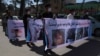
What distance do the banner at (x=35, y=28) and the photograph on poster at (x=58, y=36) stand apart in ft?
4.80

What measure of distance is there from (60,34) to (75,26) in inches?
73.6

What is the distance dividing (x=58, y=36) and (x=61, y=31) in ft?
0.97

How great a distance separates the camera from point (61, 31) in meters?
9.08

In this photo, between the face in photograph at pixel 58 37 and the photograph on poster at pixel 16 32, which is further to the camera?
the photograph on poster at pixel 16 32

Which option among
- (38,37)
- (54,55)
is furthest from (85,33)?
(54,55)

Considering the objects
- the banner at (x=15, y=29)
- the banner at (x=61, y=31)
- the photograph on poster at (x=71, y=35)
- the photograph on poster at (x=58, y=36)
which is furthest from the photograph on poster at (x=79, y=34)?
the banner at (x=15, y=29)

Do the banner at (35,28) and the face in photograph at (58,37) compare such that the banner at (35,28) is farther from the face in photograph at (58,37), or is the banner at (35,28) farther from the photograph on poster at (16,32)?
the photograph on poster at (16,32)

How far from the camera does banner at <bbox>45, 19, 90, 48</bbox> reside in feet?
28.1

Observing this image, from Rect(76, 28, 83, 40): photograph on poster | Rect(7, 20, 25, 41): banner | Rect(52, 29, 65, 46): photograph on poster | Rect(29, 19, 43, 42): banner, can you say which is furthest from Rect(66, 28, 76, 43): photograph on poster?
Rect(7, 20, 25, 41): banner

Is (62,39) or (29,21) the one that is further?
(29,21)

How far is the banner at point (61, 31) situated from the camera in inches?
337

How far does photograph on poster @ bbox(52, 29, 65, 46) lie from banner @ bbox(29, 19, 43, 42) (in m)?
1.46

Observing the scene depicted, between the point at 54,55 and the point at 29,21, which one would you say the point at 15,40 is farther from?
the point at 54,55

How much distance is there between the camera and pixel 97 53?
10.4 metres
